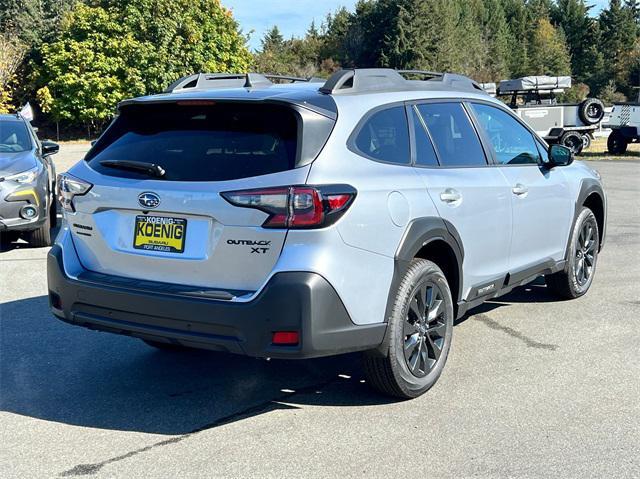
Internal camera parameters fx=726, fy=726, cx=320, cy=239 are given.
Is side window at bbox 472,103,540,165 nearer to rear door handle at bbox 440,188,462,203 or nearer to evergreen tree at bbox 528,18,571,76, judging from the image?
rear door handle at bbox 440,188,462,203

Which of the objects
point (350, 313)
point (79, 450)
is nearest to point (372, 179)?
point (350, 313)

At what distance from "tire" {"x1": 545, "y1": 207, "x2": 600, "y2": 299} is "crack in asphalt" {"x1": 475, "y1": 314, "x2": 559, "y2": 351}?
2.76 ft

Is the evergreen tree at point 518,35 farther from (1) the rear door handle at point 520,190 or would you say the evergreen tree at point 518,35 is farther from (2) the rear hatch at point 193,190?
(2) the rear hatch at point 193,190

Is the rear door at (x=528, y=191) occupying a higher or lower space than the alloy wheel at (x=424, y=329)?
higher

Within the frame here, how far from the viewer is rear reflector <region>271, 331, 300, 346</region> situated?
349 cm

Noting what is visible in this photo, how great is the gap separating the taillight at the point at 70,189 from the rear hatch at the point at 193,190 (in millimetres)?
33

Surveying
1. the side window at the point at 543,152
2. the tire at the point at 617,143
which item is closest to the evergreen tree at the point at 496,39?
the tire at the point at 617,143

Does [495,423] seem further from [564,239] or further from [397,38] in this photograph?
[397,38]

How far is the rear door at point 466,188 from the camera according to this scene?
4.44 meters

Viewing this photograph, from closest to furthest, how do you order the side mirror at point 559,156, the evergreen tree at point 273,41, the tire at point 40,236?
the side mirror at point 559,156 < the tire at point 40,236 < the evergreen tree at point 273,41

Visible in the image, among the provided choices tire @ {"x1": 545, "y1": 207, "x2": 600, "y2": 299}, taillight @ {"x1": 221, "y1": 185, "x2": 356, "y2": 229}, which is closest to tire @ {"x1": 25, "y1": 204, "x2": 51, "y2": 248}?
tire @ {"x1": 545, "y1": 207, "x2": 600, "y2": 299}

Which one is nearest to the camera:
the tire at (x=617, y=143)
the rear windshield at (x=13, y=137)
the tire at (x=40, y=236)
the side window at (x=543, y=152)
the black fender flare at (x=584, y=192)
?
the side window at (x=543, y=152)

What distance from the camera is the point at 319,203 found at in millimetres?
3506

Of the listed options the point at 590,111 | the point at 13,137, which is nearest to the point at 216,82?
the point at 13,137
